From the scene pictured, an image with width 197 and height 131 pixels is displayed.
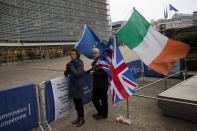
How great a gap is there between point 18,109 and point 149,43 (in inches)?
131

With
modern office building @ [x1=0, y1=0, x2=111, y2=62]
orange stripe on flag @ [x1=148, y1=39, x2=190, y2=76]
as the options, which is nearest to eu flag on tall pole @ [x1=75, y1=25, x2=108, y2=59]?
orange stripe on flag @ [x1=148, y1=39, x2=190, y2=76]

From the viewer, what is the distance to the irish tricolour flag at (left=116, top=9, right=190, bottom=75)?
3.02 m

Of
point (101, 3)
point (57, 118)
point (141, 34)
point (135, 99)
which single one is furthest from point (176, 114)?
point (101, 3)

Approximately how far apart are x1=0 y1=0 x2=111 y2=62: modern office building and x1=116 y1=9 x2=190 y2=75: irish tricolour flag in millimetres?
36837

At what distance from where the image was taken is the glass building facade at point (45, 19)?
117ft

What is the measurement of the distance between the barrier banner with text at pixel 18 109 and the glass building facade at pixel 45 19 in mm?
27911

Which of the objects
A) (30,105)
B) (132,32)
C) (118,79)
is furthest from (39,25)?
(132,32)

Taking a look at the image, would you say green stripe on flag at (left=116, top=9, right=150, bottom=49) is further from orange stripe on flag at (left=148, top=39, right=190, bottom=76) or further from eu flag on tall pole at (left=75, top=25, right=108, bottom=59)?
eu flag on tall pole at (left=75, top=25, right=108, bottom=59)

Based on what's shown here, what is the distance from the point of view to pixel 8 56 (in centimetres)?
3403

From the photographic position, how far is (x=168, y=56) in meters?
3.05

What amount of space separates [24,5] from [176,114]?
43809mm

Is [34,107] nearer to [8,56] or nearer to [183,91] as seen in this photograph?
[183,91]

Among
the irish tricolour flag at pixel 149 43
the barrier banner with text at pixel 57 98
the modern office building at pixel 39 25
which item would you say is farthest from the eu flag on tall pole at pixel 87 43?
the modern office building at pixel 39 25

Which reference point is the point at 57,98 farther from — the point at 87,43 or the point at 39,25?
the point at 39,25
